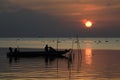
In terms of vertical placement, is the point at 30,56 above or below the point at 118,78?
above

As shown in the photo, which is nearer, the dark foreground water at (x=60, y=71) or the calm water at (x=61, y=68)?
the dark foreground water at (x=60, y=71)

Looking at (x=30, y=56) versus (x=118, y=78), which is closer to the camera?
(x=118, y=78)

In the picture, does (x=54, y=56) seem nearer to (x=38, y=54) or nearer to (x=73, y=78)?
(x=38, y=54)

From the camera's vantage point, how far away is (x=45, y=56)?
176 ft

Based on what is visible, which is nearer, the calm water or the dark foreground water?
the dark foreground water

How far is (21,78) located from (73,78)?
3.70 m

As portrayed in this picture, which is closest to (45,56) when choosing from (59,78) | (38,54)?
(38,54)

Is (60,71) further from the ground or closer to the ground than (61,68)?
closer to the ground

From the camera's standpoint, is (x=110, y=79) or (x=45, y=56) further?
(x=45, y=56)

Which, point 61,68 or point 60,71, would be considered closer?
point 60,71

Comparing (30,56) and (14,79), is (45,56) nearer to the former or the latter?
(30,56)

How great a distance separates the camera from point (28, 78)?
993 inches

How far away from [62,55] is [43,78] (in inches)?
1201

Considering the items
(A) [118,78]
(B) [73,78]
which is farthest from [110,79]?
(B) [73,78]
